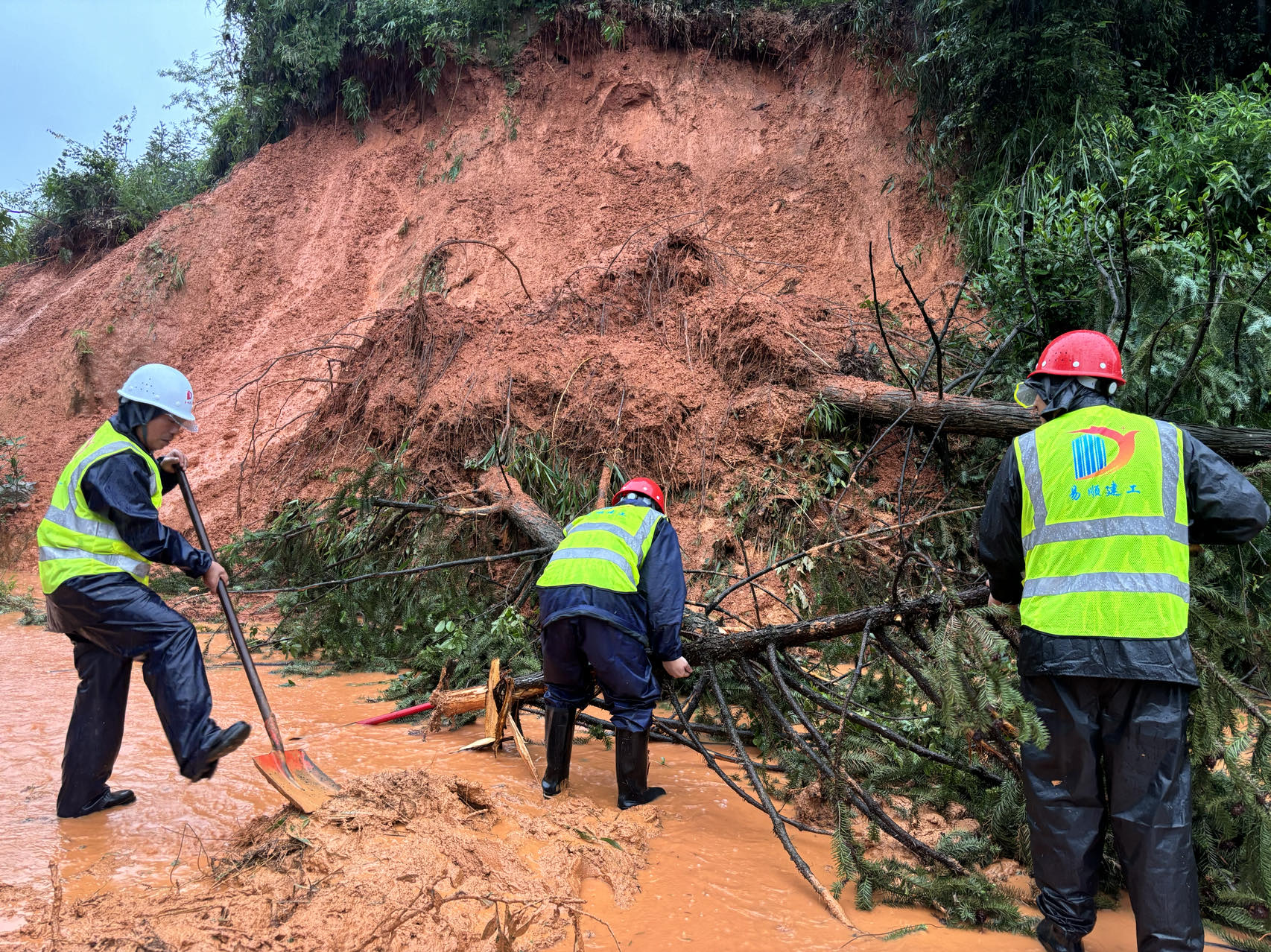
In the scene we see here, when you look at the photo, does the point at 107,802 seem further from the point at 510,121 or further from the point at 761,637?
the point at 510,121

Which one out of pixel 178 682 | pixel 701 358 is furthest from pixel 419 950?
pixel 701 358

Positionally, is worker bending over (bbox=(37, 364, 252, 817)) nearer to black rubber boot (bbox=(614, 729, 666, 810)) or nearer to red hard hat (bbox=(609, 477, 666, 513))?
black rubber boot (bbox=(614, 729, 666, 810))

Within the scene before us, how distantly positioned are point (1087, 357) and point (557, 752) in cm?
281

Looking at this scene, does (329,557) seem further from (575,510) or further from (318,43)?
(318,43)

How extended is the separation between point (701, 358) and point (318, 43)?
31.3ft

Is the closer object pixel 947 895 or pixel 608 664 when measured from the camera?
pixel 947 895

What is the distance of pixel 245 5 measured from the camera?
44.3 feet

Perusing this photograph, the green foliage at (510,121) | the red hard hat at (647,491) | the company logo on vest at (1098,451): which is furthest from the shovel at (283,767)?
the green foliage at (510,121)

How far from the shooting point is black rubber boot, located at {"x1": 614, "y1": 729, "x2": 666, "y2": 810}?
12.4 ft

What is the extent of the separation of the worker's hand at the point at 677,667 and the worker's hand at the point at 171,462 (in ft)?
8.27

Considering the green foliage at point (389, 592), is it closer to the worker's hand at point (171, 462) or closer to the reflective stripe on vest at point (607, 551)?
the reflective stripe on vest at point (607, 551)

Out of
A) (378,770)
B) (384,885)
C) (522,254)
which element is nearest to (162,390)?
(378,770)

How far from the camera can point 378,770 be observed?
4.13 metres

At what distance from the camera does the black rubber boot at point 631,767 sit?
3775 millimetres
